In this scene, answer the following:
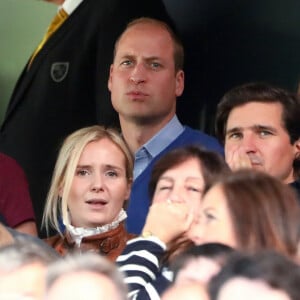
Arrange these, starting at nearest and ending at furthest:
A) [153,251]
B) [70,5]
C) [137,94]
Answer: [153,251] < [137,94] < [70,5]

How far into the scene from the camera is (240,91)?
2.59m

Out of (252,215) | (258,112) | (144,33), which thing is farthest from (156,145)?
(252,215)

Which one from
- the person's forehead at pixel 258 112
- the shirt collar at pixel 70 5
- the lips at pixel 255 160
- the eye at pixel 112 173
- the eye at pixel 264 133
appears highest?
the shirt collar at pixel 70 5

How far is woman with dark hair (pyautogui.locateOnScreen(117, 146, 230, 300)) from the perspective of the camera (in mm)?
1873

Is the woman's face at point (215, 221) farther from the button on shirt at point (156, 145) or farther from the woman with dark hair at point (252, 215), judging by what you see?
the button on shirt at point (156, 145)

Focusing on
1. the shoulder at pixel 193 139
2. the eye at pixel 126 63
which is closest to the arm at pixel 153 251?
the shoulder at pixel 193 139

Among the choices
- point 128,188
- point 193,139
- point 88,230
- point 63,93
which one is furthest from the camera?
point 63,93

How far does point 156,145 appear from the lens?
3.03 m

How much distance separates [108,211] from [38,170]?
0.65 meters

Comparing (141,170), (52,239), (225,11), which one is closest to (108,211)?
(52,239)

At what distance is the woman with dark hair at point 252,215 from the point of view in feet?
5.48

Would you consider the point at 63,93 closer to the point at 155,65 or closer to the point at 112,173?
the point at 155,65

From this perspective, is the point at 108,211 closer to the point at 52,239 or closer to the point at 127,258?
the point at 52,239

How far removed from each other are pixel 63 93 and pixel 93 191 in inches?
28.8
